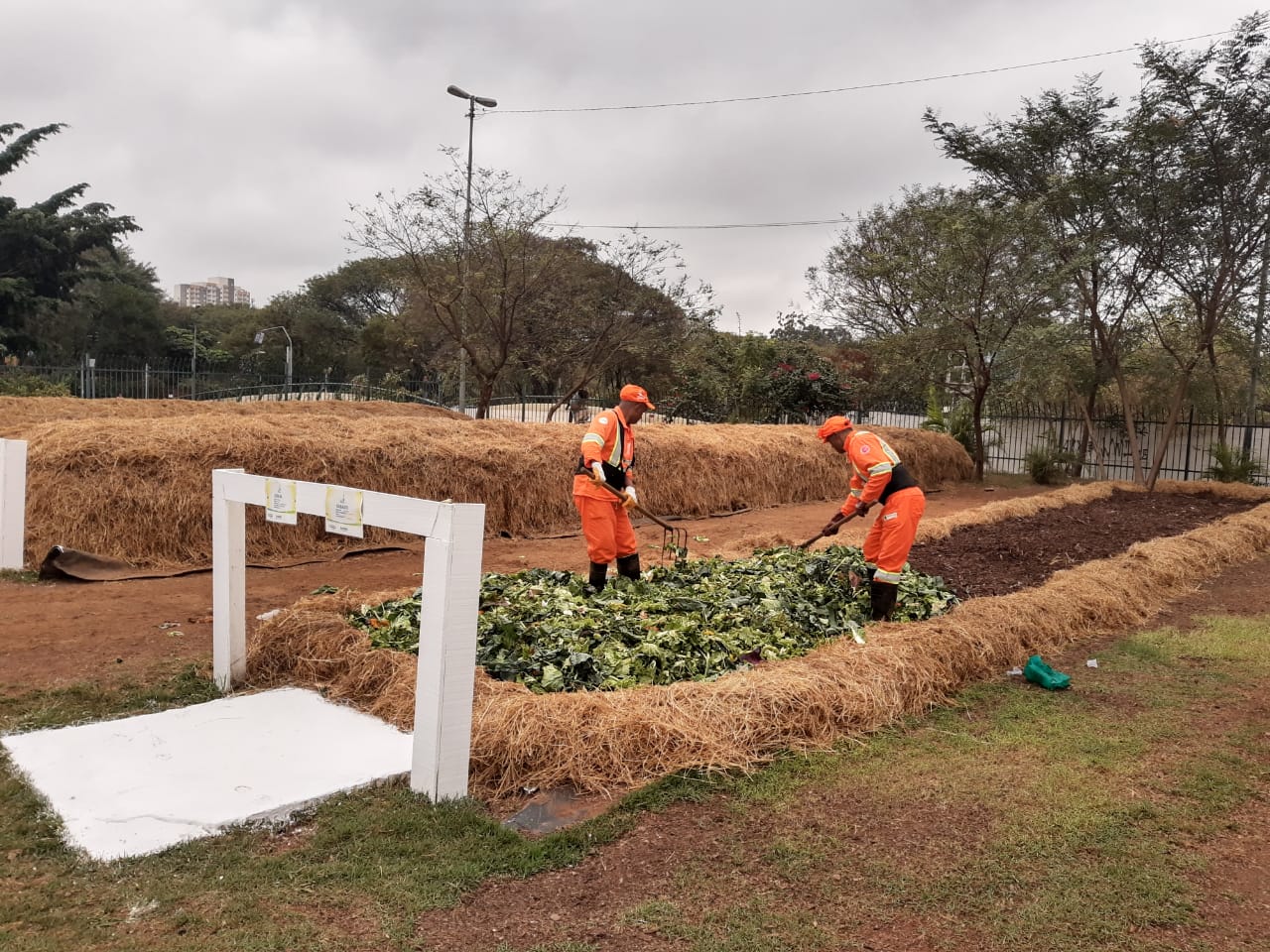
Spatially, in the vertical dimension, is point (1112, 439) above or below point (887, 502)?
above

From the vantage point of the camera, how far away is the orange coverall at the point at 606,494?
704cm

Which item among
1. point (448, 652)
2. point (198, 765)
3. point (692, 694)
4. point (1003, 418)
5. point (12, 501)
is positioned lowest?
point (198, 765)

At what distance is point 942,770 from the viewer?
14.1 ft

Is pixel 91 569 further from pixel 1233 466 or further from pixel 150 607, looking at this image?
pixel 1233 466

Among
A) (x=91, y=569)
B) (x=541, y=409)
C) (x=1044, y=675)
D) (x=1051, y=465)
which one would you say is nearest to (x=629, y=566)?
(x=1044, y=675)

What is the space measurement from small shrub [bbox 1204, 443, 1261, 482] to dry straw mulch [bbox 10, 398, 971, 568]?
33.4ft

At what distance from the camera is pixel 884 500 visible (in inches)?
262

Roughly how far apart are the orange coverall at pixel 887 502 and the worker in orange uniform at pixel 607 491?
65.5 inches

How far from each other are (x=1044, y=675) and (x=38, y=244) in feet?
130

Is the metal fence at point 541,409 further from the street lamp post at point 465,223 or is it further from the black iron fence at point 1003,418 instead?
the street lamp post at point 465,223

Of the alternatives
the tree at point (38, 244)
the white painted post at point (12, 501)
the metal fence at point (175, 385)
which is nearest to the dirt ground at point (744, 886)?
the white painted post at point (12, 501)

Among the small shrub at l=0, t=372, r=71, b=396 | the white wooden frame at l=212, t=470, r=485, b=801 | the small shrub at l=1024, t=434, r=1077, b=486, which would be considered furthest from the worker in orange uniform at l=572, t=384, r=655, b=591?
the small shrub at l=0, t=372, r=71, b=396

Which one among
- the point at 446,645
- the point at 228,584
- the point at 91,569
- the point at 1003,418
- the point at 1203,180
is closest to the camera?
the point at 446,645

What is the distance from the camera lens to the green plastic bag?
18.7 ft
